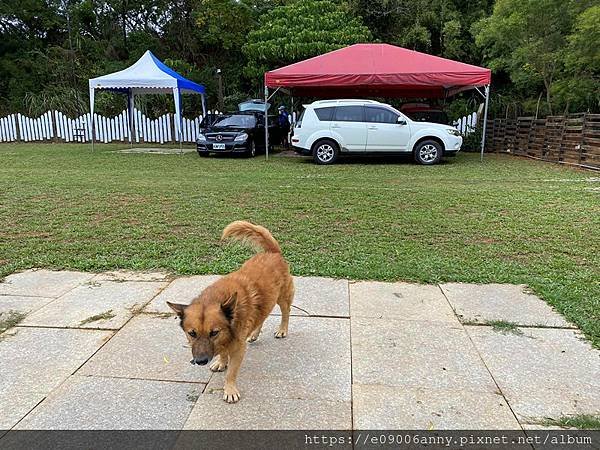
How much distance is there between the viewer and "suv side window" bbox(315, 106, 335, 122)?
11.7 meters

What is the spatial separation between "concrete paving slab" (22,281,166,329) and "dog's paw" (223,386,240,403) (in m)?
1.09

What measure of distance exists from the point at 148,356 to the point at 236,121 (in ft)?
40.5

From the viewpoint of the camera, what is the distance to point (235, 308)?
80.8 inches

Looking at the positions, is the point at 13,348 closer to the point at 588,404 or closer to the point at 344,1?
the point at 588,404

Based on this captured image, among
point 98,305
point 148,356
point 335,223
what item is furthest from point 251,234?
point 335,223

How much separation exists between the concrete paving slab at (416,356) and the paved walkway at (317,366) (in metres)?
0.01

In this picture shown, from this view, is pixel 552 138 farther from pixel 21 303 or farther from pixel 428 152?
pixel 21 303

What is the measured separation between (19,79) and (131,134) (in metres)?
9.16

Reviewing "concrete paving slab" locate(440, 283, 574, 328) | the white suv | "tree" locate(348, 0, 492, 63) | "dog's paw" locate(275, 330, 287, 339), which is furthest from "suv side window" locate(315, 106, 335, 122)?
"tree" locate(348, 0, 492, 63)

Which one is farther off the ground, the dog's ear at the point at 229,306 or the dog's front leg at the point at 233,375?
the dog's ear at the point at 229,306

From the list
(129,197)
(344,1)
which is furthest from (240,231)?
(344,1)

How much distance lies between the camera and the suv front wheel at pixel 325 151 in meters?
11.9

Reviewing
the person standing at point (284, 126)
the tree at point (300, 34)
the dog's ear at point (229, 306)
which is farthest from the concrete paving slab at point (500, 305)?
the tree at point (300, 34)

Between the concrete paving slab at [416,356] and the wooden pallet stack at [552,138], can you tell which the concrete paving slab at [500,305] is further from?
the wooden pallet stack at [552,138]
